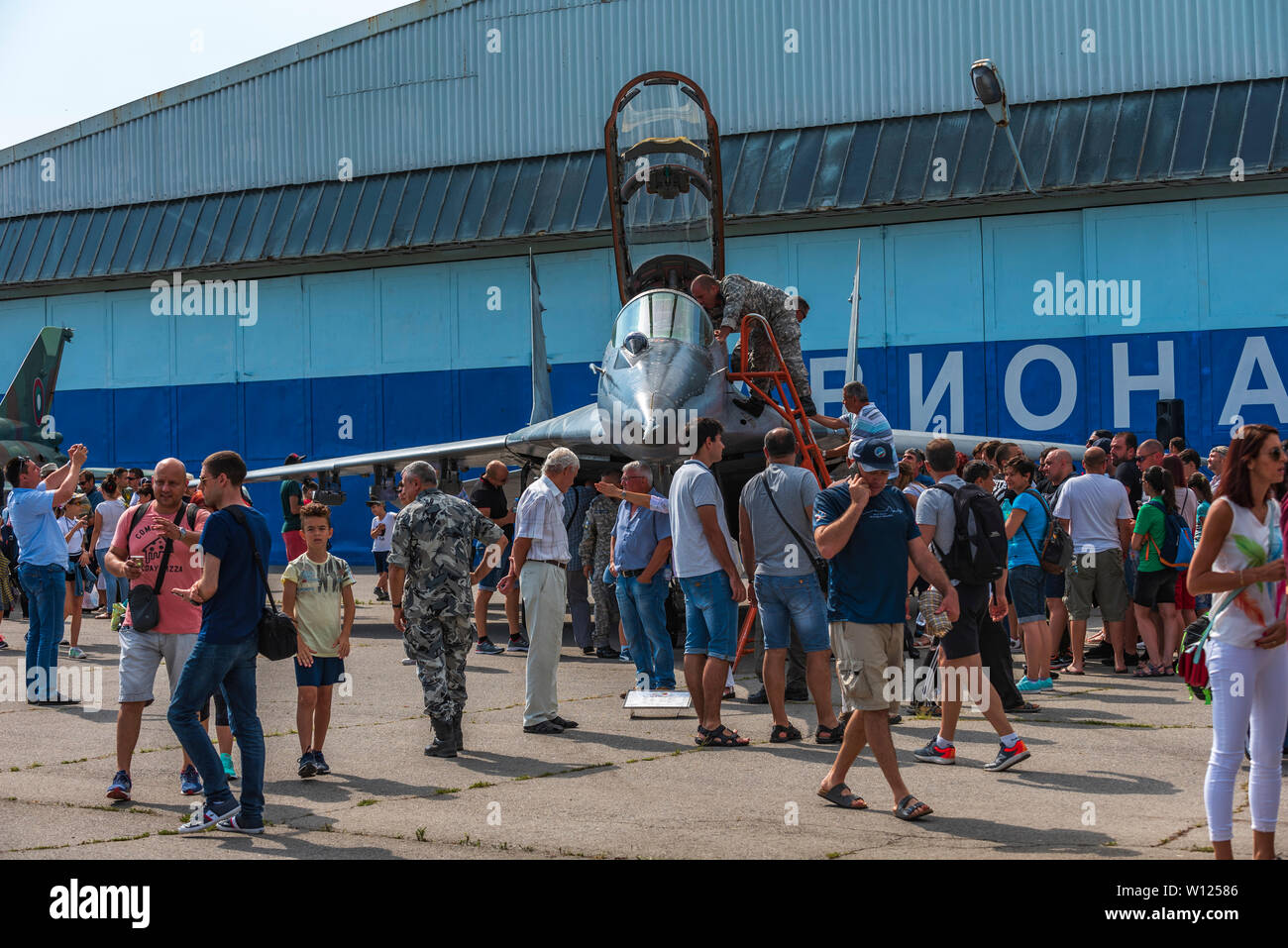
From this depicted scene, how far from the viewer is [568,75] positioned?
2795 centimetres

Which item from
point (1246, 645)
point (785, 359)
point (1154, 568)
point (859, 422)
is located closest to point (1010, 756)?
point (859, 422)

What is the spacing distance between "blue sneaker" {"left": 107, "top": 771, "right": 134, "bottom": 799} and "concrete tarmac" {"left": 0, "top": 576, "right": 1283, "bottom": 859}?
2.2 inches

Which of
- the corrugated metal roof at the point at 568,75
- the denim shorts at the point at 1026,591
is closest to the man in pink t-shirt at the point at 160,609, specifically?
the denim shorts at the point at 1026,591

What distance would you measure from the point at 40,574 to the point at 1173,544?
971 cm

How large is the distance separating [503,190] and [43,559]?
60.8 feet

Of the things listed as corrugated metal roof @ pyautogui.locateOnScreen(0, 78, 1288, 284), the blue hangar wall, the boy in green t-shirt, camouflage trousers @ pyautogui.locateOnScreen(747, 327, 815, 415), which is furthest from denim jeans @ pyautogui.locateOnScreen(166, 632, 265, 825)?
corrugated metal roof @ pyautogui.locateOnScreen(0, 78, 1288, 284)

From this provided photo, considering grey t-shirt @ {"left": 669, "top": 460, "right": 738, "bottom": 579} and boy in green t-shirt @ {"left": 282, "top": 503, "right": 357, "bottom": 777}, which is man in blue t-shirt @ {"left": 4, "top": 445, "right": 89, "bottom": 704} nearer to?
boy in green t-shirt @ {"left": 282, "top": 503, "right": 357, "bottom": 777}

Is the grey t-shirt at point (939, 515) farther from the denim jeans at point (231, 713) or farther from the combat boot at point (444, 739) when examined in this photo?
the denim jeans at point (231, 713)

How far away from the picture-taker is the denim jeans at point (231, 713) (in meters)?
6.46

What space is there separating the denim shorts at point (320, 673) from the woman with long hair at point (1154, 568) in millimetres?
6943

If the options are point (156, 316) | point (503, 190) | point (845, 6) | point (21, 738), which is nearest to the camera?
point (21, 738)
